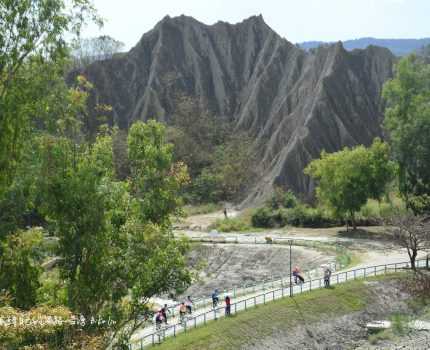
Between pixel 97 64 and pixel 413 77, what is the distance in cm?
7770

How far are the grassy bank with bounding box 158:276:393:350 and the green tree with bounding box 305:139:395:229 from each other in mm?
18795

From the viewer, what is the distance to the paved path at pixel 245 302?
27917 mm

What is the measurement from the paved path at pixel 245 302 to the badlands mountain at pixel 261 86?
125ft

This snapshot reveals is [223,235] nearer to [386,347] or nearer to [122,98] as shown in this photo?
[386,347]

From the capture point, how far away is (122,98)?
121 meters

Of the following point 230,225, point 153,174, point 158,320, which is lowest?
point 230,225

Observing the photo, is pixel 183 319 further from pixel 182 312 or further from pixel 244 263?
pixel 244 263

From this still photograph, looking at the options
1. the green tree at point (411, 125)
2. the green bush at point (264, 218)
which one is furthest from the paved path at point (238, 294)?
the green bush at point (264, 218)

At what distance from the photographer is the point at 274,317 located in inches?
1265

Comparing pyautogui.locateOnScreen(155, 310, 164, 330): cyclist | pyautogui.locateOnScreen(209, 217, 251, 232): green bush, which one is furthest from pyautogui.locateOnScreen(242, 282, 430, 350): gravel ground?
pyautogui.locateOnScreen(209, 217, 251, 232): green bush

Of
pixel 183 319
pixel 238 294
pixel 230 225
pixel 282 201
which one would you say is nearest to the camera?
pixel 183 319

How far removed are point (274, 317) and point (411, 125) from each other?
32183 millimetres

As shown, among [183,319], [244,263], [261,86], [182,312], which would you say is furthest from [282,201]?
[183,319]

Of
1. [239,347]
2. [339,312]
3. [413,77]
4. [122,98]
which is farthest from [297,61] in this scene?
[239,347]
